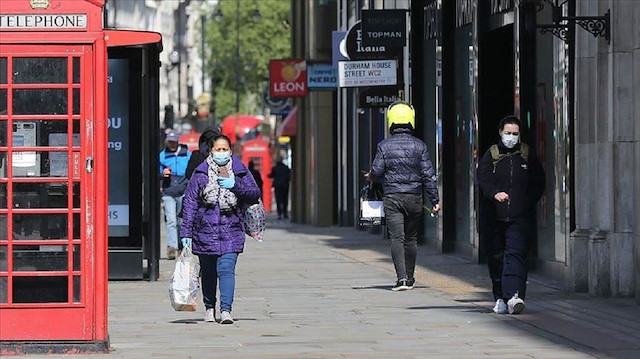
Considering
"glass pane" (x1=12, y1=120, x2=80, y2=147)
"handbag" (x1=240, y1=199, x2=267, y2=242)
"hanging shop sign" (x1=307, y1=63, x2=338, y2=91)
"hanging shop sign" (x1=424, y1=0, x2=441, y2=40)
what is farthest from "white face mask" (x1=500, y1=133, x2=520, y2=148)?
"hanging shop sign" (x1=307, y1=63, x2=338, y2=91)

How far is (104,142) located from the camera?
1116cm

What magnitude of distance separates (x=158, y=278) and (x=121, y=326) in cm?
565

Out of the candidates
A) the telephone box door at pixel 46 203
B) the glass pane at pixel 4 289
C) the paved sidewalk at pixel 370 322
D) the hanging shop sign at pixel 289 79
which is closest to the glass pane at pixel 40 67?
the telephone box door at pixel 46 203

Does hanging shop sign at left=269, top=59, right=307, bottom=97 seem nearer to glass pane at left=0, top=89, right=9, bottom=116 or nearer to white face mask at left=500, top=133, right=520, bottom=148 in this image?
white face mask at left=500, top=133, right=520, bottom=148

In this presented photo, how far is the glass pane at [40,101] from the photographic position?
11.2 metres

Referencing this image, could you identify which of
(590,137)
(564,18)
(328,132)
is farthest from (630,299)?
(328,132)

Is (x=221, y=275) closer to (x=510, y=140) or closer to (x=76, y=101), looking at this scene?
(x=510, y=140)

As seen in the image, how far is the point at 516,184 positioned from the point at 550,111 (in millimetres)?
4147

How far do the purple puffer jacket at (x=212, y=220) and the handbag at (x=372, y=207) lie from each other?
12.8 feet

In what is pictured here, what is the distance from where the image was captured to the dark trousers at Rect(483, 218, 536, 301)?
47.1 ft

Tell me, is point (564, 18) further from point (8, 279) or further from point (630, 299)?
point (8, 279)

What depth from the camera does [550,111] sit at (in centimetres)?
1850

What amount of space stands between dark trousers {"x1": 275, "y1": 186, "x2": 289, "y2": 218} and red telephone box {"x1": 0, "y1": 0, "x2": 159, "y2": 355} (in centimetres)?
3646

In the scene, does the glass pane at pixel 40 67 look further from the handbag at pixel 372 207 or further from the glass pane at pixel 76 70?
the handbag at pixel 372 207
